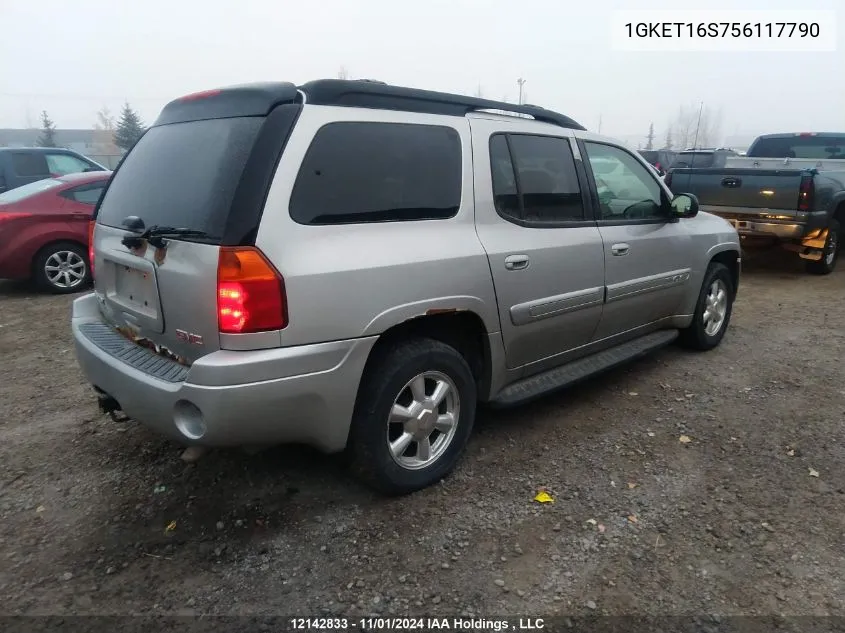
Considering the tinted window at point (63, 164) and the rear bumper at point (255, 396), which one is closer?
the rear bumper at point (255, 396)

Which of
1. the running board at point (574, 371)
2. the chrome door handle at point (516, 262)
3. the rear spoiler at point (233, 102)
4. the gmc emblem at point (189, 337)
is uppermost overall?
the rear spoiler at point (233, 102)

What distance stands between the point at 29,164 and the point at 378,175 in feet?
29.9

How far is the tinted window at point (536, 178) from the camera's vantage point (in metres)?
3.09

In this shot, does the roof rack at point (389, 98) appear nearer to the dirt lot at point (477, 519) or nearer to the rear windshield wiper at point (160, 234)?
the rear windshield wiper at point (160, 234)

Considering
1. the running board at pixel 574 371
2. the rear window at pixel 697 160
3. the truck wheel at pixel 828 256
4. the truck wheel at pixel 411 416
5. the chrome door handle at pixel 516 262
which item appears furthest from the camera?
the rear window at pixel 697 160

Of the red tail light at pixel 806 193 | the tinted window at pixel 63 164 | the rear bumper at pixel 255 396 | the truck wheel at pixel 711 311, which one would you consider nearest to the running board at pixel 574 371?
the truck wheel at pixel 711 311

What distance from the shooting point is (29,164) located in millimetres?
9219

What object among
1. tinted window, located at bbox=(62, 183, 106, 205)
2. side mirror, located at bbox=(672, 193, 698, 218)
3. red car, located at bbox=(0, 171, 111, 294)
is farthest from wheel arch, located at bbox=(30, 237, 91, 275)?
side mirror, located at bbox=(672, 193, 698, 218)

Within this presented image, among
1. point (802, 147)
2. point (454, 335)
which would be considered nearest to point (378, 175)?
point (454, 335)

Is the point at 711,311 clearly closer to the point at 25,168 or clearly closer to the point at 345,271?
the point at 345,271

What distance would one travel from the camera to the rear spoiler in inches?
94.6

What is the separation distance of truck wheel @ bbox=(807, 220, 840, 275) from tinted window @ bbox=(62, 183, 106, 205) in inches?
368

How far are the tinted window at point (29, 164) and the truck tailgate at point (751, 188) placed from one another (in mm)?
A: 9911

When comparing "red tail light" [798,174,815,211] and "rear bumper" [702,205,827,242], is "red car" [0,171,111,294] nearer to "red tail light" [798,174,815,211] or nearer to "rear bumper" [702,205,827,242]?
"rear bumper" [702,205,827,242]
